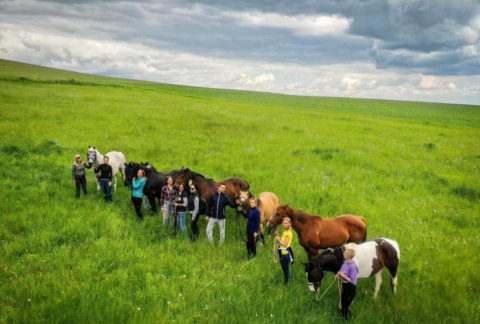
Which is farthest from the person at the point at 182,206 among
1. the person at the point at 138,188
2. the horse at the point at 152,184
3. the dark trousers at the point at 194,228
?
the horse at the point at 152,184

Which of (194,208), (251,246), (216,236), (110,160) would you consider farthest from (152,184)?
(251,246)

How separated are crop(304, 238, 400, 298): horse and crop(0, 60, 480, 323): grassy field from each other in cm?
73

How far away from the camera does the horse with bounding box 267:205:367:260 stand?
307 inches

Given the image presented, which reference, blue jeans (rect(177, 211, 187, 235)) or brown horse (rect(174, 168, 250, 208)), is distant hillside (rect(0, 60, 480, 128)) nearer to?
brown horse (rect(174, 168, 250, 208))

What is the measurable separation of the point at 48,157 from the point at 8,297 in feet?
38.3

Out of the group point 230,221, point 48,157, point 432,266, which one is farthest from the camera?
point 48,157

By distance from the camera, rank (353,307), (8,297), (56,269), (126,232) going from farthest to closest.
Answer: (126,232) → (56,269) → (353,307) → (8,297)

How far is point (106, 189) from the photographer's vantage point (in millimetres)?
11609

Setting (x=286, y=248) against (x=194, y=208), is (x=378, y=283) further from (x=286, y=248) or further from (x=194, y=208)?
(x=194, y=208)

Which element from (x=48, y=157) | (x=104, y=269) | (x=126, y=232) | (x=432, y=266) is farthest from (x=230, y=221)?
(x=48, y=157)

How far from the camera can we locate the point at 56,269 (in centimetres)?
727

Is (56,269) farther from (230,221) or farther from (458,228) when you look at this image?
(458,228)

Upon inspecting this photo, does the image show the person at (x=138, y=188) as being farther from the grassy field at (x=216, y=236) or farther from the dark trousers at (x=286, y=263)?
the dark trousers at (x=286, y=263)

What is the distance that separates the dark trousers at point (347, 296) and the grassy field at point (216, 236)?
20 cm
